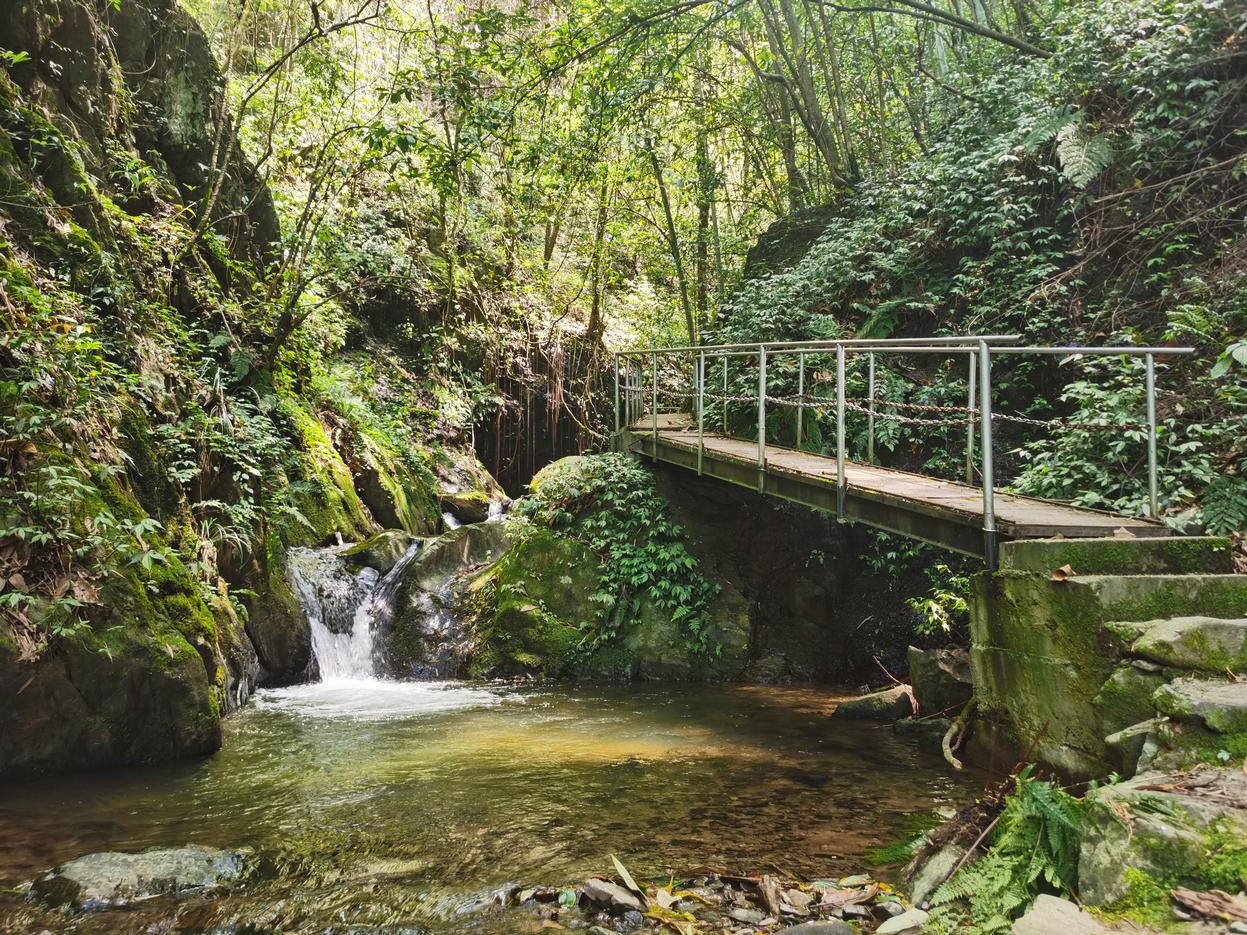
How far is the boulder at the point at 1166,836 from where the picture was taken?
95.6 inches

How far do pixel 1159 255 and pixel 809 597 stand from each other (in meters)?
5.21

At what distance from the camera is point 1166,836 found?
8.20 feet

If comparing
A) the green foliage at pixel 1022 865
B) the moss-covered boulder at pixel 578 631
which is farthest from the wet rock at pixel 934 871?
the moss-covered boulder at pixel 578 631

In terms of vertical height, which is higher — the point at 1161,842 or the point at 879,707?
the point at 1161,842

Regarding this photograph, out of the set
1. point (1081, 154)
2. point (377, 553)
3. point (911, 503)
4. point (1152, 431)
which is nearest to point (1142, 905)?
point (911, 503)

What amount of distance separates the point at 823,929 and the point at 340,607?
7.34 metres

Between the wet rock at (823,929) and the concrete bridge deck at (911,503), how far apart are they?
264 cm

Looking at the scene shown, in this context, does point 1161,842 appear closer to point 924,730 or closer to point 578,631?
point 924,730

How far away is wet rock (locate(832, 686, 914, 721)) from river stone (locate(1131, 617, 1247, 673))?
3529 mm

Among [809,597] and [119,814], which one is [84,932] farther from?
[809,597]

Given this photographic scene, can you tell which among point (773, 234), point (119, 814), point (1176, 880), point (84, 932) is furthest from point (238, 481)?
point (773, 234)

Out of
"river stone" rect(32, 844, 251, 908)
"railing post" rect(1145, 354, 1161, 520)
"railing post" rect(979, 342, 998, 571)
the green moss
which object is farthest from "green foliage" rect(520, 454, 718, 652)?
the green moss

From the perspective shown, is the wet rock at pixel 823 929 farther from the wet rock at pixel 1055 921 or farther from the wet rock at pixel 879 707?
the wet rock at pixel 879 707

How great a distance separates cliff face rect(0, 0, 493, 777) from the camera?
5090 mm
